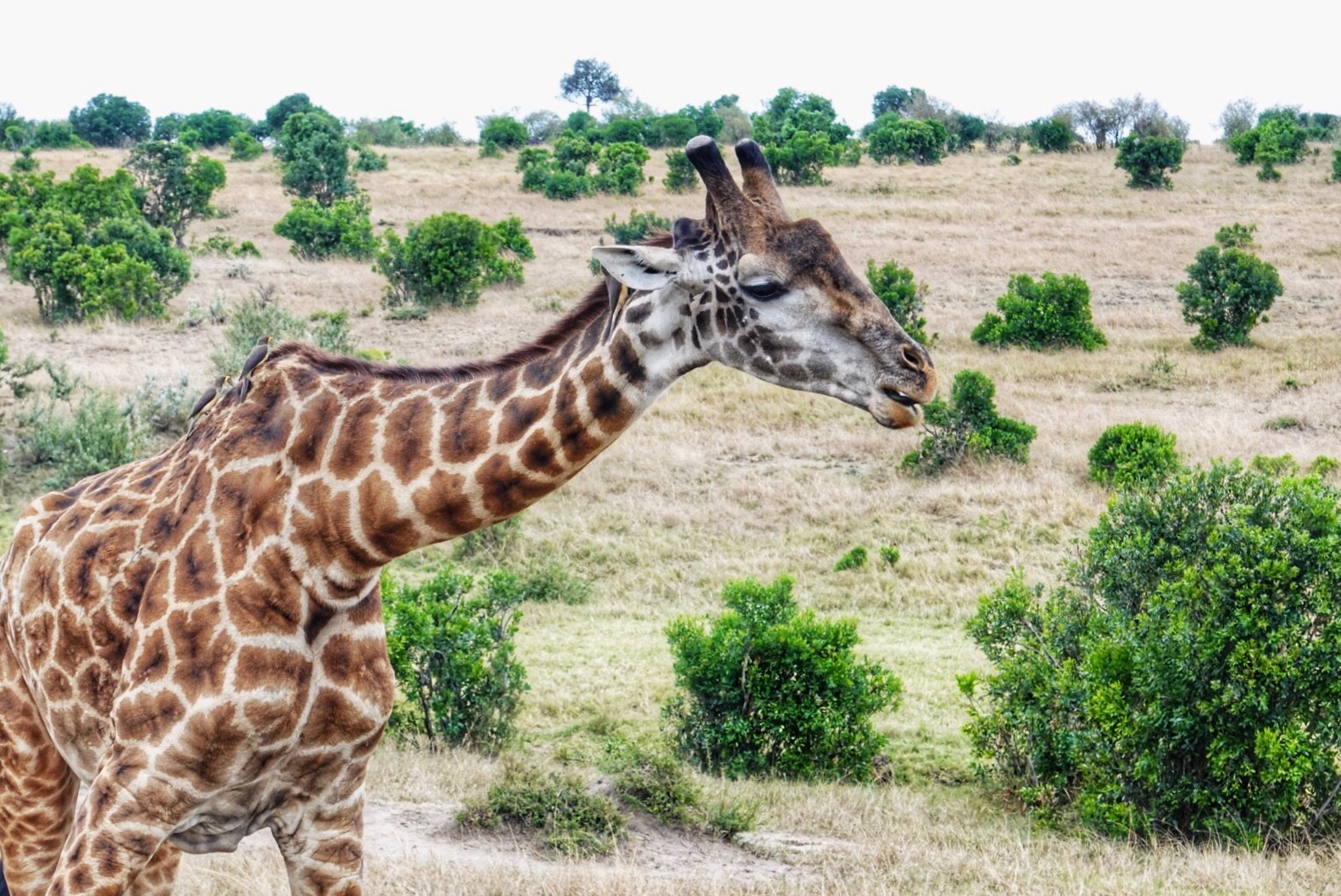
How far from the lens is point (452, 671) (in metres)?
11.7

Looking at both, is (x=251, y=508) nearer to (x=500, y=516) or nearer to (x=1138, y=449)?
(x=500, y=516)

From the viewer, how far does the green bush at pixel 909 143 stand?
51.2 metres

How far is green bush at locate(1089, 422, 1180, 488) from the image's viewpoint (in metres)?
17.1

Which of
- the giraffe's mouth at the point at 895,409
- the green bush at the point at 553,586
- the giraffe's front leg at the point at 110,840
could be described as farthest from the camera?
the green bush at the point at 553,586

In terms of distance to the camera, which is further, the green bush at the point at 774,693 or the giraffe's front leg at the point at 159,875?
the green bush at the point at 774,693

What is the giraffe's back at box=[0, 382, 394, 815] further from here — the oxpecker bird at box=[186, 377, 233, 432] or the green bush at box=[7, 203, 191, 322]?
the green bush at box=[7, 203, 191, 322]

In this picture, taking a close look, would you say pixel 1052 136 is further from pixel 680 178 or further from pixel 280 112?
pixel 280 112

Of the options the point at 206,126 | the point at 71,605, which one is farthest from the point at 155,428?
the point at 206,126

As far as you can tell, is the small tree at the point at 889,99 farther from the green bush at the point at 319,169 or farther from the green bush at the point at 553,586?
the green bush at the point at 553,586

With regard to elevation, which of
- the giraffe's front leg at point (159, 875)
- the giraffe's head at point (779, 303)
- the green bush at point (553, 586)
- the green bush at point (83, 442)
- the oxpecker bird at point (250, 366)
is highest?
the giraffe's head at point (779, 303)

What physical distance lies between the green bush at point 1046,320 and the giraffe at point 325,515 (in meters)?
21.2

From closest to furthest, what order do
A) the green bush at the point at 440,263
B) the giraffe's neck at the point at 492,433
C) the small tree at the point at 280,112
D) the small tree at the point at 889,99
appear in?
the giraffe's neck at the point at 492,433 < the green bush at the point at 440,263 < the small tree at the point at 280,112 < the small tree at the point at 889,99

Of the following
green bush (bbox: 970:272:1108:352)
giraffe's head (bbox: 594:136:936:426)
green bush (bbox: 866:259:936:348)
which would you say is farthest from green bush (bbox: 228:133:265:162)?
giraffe's head (bbox: 594:136:936:426)

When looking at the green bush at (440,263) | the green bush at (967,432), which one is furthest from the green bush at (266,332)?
the green bush at (967,432)
